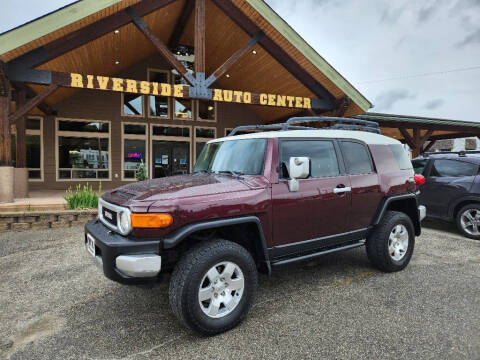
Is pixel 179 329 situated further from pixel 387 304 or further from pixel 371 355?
pixel 387 304

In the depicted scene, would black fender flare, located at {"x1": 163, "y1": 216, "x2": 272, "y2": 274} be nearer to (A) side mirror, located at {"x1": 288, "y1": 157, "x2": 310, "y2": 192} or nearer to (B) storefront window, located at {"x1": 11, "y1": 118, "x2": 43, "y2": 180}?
Answer: (A) side mirror, located at {"x1": 288, "y1": 157, "x2": 310, "y2": 192}

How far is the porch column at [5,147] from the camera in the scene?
764 cm

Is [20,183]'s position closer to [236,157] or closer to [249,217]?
[236,157]

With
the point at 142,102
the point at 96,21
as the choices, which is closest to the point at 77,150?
the point at 142,102

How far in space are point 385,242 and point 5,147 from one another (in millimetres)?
9358

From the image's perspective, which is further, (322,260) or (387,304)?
(322,260)

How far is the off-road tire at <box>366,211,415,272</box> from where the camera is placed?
159 inches

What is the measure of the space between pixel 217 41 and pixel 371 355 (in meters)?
13.0

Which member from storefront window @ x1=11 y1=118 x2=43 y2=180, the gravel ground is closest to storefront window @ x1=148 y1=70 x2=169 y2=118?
storefront window @ x1=11 y1=118 x2=43 y2=180

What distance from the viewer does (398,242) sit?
4273mm

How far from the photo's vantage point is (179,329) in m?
2.85

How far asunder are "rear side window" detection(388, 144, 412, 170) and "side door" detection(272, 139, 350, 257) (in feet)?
4.13

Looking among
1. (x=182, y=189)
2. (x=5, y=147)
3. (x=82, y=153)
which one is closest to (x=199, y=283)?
(x=182, y=189)

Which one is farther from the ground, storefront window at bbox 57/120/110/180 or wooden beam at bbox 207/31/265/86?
wooden beam at bbox 207/31/265/86
